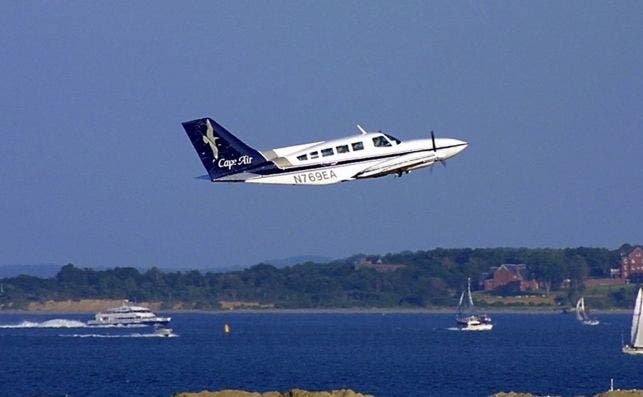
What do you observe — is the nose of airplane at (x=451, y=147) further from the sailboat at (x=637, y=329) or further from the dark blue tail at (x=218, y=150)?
the sailboat at (x=637, y=329)

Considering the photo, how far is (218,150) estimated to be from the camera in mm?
69250

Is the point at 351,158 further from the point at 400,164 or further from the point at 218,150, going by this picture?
the point at 218,150

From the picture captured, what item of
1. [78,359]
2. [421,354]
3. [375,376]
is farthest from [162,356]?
[375,376]

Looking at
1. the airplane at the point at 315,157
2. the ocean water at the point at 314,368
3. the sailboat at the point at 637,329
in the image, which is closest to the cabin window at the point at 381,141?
the airplane at the point at 315,157

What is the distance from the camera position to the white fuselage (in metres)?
66.6

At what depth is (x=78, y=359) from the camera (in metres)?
161

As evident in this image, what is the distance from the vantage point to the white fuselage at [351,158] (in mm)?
66562

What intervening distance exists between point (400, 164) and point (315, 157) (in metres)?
3.63

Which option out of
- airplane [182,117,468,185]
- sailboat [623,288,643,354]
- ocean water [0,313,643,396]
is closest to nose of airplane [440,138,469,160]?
airplane [182,117,468,185]

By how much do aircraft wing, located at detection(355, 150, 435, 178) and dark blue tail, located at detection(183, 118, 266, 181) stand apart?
169 inches

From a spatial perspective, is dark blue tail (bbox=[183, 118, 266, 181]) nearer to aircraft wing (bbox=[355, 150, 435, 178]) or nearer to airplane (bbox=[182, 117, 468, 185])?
airplane (bbox=[182, 117, 468, 185])

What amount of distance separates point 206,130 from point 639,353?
303ft

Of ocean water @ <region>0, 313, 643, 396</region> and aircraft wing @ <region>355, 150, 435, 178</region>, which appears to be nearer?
aircraft wing @ <region>355, 150, 435, 178</region>

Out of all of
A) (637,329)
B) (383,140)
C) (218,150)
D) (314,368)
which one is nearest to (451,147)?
(383,140)
